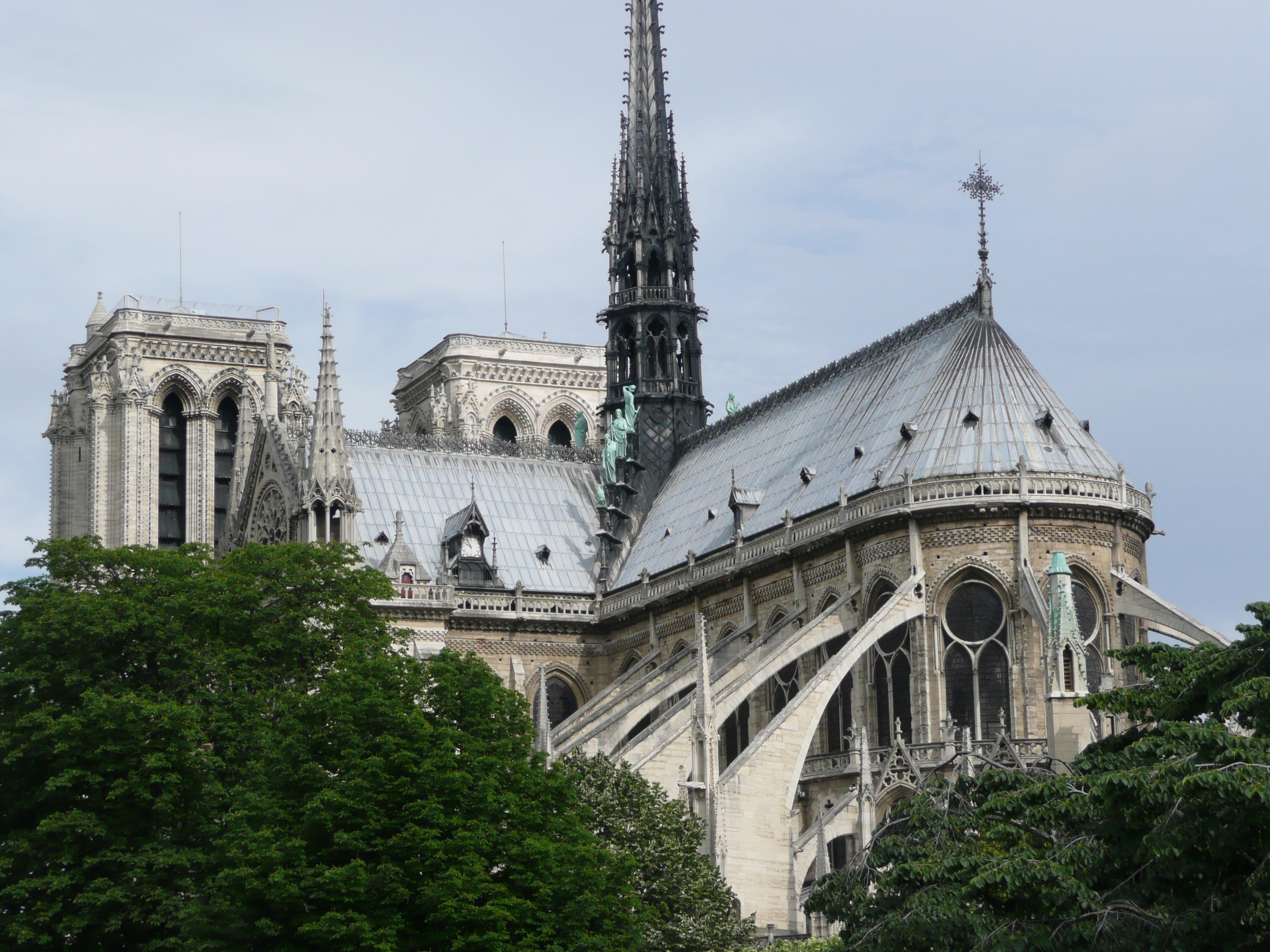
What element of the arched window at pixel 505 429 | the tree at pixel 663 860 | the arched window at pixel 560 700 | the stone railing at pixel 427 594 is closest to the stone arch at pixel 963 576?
the tree at pixel 663 860

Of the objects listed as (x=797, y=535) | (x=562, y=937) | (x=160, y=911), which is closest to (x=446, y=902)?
(x=562, y=937)

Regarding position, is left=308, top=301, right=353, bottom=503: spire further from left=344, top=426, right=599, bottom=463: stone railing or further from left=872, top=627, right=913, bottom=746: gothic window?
left=872, top=627, right=913, bottom=746: gothic window

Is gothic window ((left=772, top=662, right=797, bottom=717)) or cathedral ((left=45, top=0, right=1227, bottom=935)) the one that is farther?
gothic window ((left=772, top=662, right=797, bottom=717))

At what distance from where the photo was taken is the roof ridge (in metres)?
60.9

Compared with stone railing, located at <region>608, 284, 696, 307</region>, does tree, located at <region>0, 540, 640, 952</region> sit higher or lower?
lower

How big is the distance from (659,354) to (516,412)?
21.8m

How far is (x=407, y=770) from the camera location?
133 ft

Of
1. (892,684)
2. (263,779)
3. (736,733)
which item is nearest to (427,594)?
(736,733)

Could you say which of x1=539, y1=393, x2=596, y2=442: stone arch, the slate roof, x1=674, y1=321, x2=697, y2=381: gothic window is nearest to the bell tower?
x1=674, y1=321, x2=697, y2=381: gothic window

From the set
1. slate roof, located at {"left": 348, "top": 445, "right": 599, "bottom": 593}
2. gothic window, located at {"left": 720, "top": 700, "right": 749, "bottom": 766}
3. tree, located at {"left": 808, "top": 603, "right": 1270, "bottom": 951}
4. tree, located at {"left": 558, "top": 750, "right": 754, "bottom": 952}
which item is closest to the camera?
tree, located at {"left": 808, "top": 603, "right": 1270, "bottom": 951}

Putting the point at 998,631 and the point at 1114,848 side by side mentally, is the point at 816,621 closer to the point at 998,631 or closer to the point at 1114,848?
the point at 998,631

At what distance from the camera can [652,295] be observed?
7669 cm

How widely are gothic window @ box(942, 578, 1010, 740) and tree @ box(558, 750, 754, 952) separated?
9.73 m

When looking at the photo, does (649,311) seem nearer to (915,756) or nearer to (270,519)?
(270,519)
